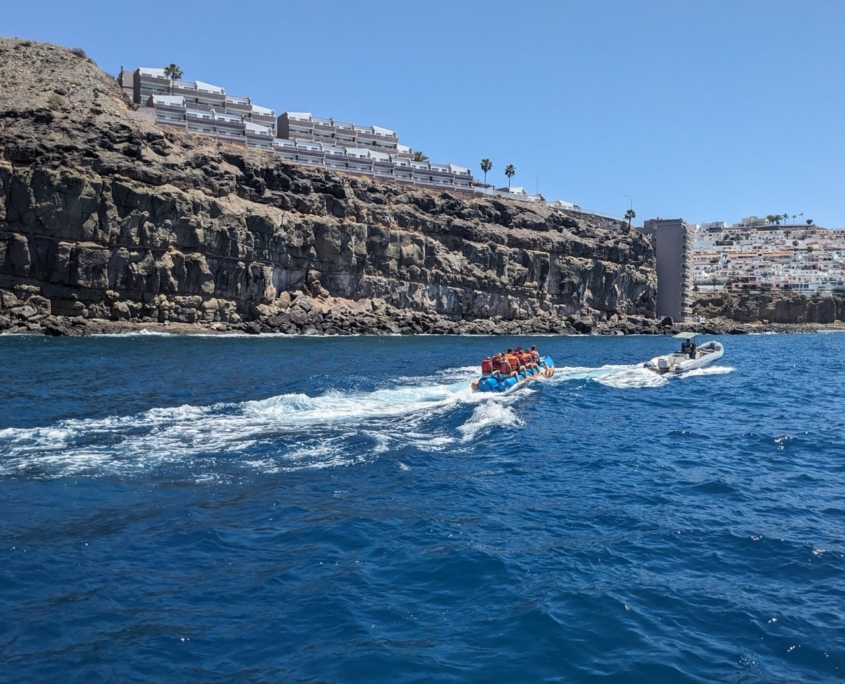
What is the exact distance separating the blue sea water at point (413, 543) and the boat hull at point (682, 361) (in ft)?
44.8

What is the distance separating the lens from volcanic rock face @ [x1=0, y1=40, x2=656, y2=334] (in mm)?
60781

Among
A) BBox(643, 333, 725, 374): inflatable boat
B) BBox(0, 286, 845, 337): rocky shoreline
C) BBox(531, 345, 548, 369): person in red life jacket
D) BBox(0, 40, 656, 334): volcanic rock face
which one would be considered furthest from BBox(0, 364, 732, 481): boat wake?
BBox(0, 40, 656, 334): volcanic rock face

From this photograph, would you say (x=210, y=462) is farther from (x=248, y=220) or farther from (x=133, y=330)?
(x=248, y=220)

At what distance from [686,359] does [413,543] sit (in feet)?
114

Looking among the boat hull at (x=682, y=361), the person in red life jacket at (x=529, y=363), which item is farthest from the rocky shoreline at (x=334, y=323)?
the person in red life jacket at (x=529, y=363)

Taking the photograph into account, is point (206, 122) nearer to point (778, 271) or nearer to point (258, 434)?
point (258, 434)

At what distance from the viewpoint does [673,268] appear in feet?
374

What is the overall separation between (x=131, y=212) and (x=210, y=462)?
53612mm

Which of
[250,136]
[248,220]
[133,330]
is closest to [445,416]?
[133,330]

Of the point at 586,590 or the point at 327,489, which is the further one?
the point at 327,489

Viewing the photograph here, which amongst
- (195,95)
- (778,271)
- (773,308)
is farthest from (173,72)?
(778,271)

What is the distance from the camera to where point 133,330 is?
62.6 m

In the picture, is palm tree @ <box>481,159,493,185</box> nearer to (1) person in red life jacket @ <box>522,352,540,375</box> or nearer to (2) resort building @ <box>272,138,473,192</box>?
(2) resort building @ <box>272,138,473,192</box>

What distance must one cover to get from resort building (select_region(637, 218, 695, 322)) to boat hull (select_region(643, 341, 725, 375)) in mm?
69061
